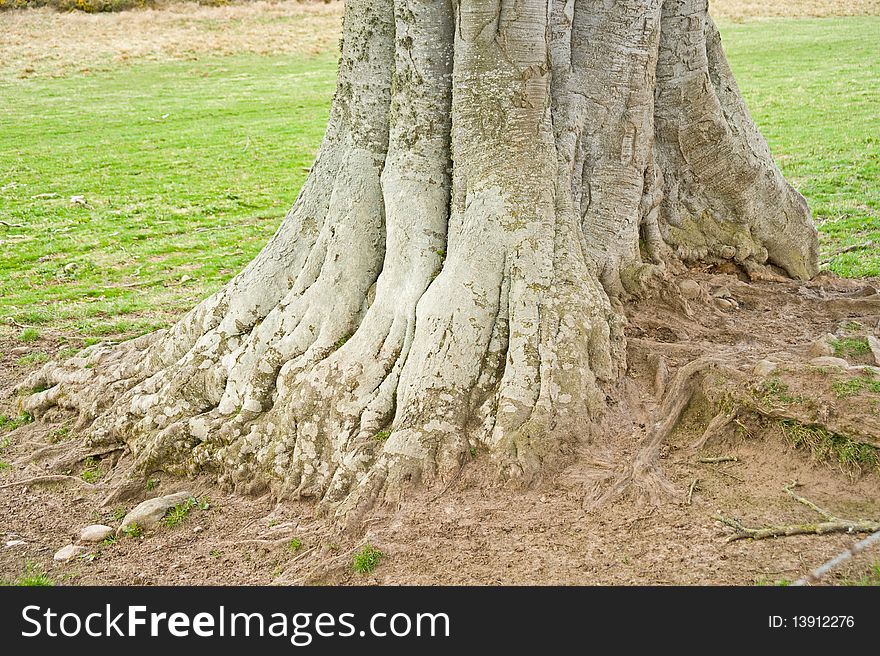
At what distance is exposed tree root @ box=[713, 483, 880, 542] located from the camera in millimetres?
4082

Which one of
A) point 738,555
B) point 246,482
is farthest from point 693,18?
point 246,482

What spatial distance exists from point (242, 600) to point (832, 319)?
4.59 metres

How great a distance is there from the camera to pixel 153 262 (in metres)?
12.0

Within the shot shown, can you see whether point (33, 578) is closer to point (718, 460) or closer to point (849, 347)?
point (718, 460)

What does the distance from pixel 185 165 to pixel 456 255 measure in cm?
1543

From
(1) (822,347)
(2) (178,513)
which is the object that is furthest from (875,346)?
(2) (178,513)

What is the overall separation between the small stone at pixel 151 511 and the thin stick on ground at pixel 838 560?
149 inches

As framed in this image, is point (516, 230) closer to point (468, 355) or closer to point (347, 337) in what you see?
point (468, 355)

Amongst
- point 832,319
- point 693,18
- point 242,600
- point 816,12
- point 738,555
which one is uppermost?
point 816,12

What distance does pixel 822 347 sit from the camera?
5289mm

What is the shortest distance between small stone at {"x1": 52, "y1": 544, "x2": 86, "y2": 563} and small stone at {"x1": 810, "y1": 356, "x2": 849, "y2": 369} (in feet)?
15.0

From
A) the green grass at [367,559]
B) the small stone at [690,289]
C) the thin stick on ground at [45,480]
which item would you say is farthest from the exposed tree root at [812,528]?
the thin stick on ground at [45,480]

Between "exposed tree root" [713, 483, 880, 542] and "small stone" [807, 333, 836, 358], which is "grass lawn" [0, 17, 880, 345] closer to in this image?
"small stone" [807, 333, 836, 358]

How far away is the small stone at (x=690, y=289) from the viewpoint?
6234mm
